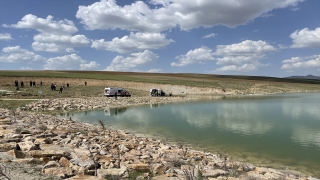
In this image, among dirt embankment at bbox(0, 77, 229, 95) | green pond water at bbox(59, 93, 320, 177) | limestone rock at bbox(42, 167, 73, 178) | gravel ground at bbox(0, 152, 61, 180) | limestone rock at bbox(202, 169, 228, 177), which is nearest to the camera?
gravel ground at bbox(0, 152, 61, 180)

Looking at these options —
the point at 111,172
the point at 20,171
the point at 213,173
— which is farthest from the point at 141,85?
the point at 20,171

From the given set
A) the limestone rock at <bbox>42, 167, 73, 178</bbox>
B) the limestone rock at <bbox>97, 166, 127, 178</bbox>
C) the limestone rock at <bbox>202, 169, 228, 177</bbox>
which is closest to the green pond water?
the limestone rock at <bbox>202, 169, 228, 177</bbox>

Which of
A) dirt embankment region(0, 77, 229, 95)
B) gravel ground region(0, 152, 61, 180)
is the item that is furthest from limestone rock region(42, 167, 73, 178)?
dirt embankment region(0, 77, 229, 95)

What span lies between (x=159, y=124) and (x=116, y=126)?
11.8 ft

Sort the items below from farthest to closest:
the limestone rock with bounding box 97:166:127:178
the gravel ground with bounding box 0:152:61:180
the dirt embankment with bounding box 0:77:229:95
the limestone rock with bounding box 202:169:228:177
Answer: the dirt embankment with bounding box 0:77:229:95 < the limestone rock with bounding box 202:169:228:177 < the limestone rock with bounding box 97:166:127:178 < the gravel ground with bounding box 0:152:61:180

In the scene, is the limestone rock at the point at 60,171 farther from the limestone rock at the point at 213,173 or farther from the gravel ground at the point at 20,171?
the limestone rock at the point at 213,173

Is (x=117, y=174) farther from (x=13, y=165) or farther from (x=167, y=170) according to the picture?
(x=13, y=165)

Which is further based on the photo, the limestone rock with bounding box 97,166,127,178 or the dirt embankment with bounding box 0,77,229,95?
the dirt embankment with bounding box 0,77,229,95

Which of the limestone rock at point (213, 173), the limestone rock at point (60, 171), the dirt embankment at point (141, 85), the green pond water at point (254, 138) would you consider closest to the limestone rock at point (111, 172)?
the limestone rock at point (60, 171)

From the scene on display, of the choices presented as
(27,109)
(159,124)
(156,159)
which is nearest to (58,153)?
(156,159)

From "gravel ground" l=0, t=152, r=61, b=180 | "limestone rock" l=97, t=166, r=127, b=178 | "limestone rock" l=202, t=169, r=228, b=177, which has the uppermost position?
"gravel ground" l=0, t=152, r=61, b=180

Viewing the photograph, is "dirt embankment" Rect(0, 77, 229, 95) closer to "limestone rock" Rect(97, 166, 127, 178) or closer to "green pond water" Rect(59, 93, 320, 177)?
"green pond water" Rect(59, 93, 320, 177)

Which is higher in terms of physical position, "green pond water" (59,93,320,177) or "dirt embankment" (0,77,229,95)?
"dirt embankment" (0,77,229,95)

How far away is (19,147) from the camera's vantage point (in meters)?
9.39
